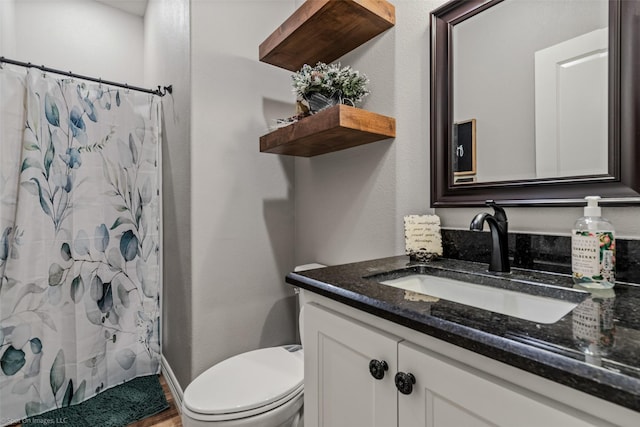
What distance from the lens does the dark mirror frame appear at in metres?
0.77

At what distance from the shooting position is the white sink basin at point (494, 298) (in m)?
0.70

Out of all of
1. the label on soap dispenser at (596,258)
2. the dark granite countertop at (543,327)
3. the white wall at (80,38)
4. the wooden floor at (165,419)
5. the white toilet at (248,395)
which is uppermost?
the white wall at (80,38)

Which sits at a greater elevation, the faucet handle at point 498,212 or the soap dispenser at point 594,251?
the faucet handle at point 498,212

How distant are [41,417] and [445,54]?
2482mm

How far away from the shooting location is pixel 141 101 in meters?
1.92

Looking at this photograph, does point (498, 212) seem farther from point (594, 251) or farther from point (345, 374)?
point (345, 374)

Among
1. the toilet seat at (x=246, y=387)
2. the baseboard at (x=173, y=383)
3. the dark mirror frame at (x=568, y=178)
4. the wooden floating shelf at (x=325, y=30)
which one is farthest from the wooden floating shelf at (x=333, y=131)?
the baseboard at (x=173, y=383)

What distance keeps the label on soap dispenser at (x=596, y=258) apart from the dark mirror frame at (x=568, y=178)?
13 cm

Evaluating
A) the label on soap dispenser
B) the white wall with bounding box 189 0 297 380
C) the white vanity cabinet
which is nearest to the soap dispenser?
the label on soap dispenser

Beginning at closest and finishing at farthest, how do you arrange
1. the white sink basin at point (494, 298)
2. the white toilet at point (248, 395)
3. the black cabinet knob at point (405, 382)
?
the black cabinet knob at point (405, 382) < the white sink basin at point (494, 298) < the white toilet at point (248, 395)

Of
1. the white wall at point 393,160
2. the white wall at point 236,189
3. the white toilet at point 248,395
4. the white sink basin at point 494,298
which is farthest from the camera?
the white wall at point 236,189

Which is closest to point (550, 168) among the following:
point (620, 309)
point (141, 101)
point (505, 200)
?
point (505, 200)

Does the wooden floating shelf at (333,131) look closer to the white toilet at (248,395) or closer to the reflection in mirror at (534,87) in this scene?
the reflection in mirror at (534,87)

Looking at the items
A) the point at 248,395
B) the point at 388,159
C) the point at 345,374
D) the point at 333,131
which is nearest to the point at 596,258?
the point at 345,374
